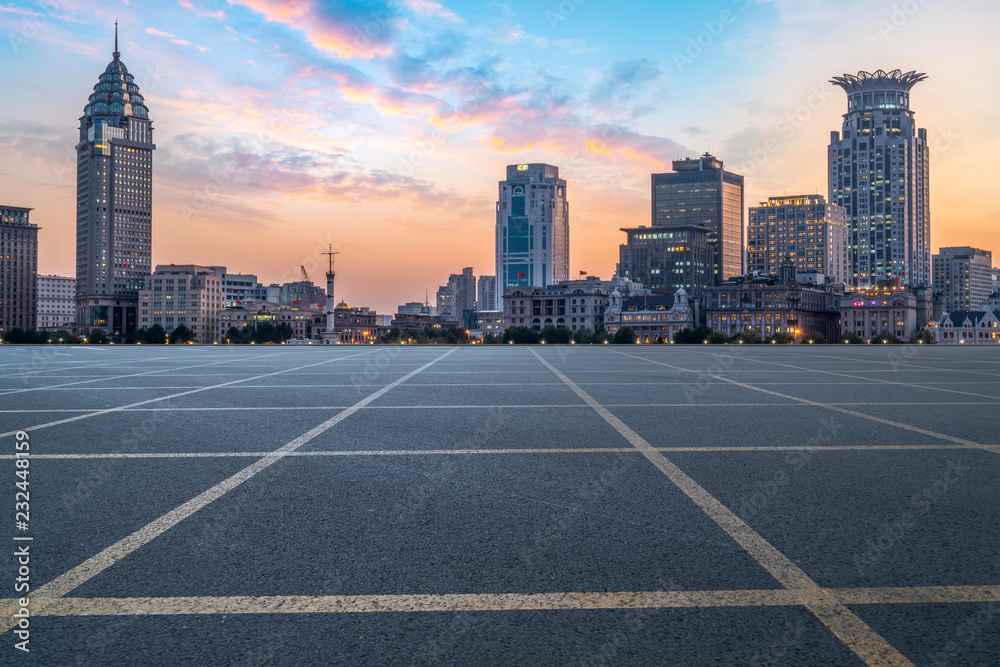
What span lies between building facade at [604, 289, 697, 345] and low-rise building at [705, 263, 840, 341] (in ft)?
28.0

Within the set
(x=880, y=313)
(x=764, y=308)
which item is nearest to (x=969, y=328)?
(x=880, y=313)

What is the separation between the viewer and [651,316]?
184 m

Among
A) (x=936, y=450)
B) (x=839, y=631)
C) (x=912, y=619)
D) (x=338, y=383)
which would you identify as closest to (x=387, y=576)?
(x=839, y=631)

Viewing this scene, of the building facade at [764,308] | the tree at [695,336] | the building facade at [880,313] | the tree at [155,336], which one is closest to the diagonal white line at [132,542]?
the tree at [695,336]

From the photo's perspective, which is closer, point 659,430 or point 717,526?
point 717,526

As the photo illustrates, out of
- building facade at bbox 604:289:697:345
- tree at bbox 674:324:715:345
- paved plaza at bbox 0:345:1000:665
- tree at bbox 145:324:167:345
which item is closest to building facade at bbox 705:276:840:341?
building facade at bbox 604:289:697:345

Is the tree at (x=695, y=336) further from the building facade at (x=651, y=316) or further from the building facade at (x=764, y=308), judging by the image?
the building facade at (x=764, y=308)

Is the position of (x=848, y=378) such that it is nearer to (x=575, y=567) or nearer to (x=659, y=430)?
(x=659, y=430)

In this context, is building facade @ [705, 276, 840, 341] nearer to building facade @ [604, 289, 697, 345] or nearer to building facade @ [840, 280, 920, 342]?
building facade @ [840, 280, 920, 342]

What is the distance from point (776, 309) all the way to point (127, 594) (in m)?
200

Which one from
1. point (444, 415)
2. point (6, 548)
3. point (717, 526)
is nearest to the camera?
point (6, 548)

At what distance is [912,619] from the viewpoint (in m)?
4.06

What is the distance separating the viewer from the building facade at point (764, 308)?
18650 cm

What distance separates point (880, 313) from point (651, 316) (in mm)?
63579
